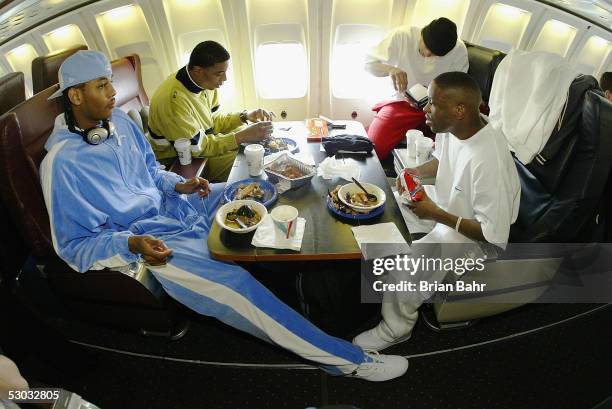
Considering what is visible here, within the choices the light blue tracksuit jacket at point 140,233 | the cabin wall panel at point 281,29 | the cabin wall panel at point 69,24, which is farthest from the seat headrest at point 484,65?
the cabin wall panel at point 69,24

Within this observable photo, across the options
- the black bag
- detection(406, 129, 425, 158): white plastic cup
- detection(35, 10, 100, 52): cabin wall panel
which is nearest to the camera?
the black bag

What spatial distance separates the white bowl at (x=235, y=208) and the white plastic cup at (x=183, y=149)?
1.07 m

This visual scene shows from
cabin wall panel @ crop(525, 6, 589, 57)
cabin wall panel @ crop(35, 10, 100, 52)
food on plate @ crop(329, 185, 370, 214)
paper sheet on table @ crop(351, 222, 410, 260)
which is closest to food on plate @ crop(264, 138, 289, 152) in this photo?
food on plate @ crop(329, 185, 370, 214)

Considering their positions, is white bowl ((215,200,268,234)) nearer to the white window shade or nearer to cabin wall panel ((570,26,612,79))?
the white window shade

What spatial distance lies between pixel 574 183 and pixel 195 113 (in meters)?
2.79

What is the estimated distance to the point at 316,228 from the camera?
207 cm

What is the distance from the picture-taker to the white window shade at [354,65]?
4113 millimetres

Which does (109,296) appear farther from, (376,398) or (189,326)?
(376,398)

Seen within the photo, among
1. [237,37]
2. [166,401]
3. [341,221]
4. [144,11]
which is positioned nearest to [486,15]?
[237,37]

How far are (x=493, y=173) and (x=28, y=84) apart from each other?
426 cm

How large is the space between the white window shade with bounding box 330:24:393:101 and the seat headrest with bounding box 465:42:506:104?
1081 millimetres

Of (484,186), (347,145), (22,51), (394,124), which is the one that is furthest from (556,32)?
(22,51)

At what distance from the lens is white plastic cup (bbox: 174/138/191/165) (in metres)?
2.97

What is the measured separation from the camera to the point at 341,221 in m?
2.11
